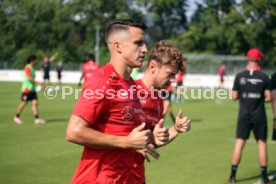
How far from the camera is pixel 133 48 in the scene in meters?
3.81

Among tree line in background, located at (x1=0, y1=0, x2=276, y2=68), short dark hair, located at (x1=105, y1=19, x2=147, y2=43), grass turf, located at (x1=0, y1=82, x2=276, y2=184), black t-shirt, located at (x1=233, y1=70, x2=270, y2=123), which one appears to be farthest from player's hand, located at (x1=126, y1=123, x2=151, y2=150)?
tree line in background, located at (x1=0, y1=0, x2=276, y2=68)

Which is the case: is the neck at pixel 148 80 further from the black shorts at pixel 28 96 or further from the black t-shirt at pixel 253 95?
the black shorts at pixel 28 96

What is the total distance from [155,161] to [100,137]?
7.00 metres

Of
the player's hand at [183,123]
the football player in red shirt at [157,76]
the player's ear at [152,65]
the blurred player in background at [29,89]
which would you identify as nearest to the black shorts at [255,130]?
the football player in red shirt at [157,76]

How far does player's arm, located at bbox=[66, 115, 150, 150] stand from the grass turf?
5030 mm

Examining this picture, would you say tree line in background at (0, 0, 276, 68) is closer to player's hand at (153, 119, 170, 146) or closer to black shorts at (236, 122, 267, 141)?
black shorts at (236, 122, 267, 141)

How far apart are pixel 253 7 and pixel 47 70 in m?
33.6

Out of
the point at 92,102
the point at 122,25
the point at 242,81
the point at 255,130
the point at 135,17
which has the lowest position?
the point at 255,130

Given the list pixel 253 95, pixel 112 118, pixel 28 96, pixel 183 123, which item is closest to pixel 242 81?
pixel 253 95

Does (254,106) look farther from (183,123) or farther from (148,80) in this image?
(183,123)

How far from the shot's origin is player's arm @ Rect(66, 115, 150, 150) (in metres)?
3.44

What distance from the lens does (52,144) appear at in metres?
12.0

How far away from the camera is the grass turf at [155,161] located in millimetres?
8773

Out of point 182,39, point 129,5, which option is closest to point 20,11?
point 129,5
